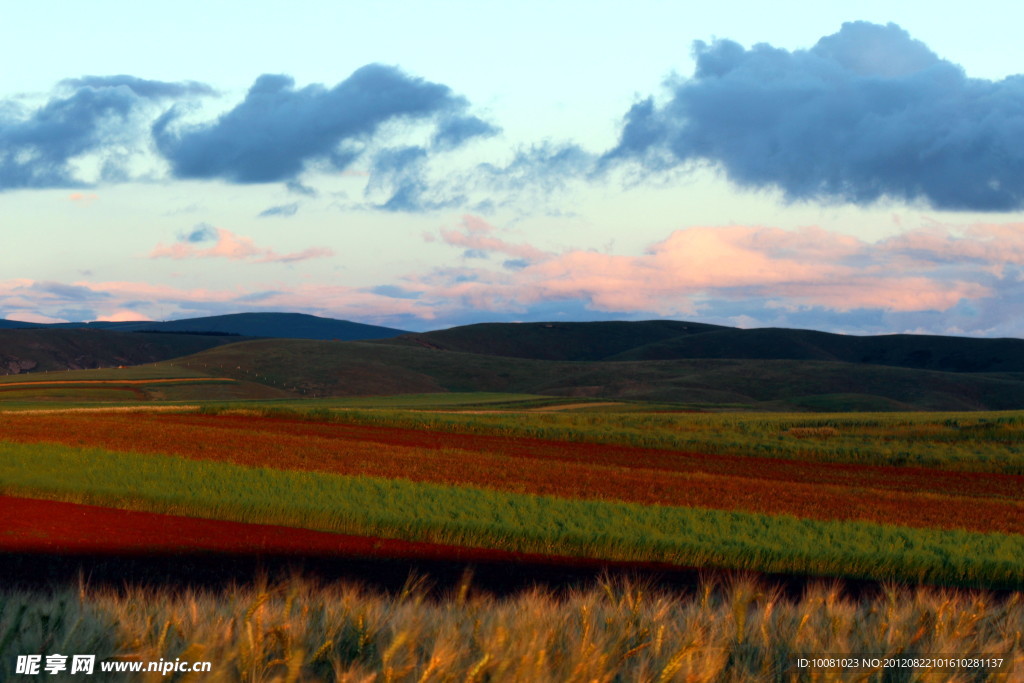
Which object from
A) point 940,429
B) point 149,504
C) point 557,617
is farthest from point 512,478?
point 940,429

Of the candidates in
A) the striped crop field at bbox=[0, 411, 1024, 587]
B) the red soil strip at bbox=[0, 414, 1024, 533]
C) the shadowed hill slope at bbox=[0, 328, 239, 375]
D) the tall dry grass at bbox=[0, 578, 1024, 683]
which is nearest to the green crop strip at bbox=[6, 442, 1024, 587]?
the striped crop field at bbox=[0, 411, 1024, 587]

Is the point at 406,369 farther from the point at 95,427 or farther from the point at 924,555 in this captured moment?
the point at 924,555

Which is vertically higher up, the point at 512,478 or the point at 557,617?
the point at 557,617

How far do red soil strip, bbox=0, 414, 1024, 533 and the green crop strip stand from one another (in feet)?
8.44

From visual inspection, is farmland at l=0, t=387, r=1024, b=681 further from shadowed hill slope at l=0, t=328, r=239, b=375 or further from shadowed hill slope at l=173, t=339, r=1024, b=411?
shadowed hill slope at l=0, t=328, r=239, b=375

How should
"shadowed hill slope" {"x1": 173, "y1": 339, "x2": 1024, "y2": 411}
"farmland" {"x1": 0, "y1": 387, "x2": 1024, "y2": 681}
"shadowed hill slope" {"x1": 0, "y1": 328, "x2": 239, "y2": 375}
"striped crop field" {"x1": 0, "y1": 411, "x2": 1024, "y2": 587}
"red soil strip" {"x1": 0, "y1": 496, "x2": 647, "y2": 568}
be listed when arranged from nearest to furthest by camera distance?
"farmland" {"x1": 0, "y1": 387, "x2": 1024, "y2": 681}, "red soil strip" {"x1": 0, "y1": 496, "x2": 647, "y2": 568}, "striped crop field" {"x1": 0, "y1": 411, "x2": 1024, "y2": 587}, "shadowed hill slope" {"x1": 173, "y1": 339, "x2": 1024, "y2": 411}, "shadowed hill slope" {"x1": 0, "y1": 328, "x2": 239, "y2": 375}

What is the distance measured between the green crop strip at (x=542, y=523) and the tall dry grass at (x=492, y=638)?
8.42m

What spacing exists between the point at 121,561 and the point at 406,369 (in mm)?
113991

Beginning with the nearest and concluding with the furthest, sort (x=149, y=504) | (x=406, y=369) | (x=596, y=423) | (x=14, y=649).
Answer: (x=14, y=649) < (x=149, y=504) < (x=596, y=423) < (x=406, y=369)

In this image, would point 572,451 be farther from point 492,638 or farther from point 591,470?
point 492,638

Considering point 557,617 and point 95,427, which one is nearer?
point 557,617

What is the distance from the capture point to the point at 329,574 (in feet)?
47.3

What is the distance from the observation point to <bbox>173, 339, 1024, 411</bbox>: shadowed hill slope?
11156 cm

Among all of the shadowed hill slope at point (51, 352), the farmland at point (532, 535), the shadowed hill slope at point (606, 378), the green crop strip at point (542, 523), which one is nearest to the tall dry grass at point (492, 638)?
the farmland at point (532, 535)
